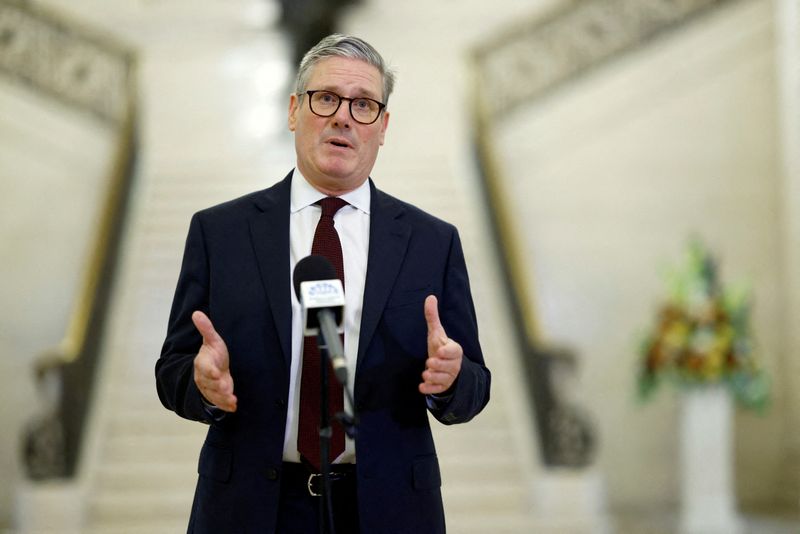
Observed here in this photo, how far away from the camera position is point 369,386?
2.30 metres

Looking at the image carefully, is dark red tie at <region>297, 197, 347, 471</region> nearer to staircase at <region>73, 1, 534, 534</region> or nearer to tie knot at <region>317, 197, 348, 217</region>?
tie knot at <region>317, 197, 348, 217</region>

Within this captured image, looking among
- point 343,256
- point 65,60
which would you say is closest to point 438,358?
point 343,256

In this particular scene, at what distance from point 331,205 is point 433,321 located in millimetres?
444

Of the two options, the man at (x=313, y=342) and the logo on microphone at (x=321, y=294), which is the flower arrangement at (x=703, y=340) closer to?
the man at (x=313, y=342)

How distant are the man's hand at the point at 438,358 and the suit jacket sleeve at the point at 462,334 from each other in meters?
0.10

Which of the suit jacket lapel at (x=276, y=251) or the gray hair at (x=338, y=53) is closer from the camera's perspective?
the suit jacket lapel at (x=276, y=251)

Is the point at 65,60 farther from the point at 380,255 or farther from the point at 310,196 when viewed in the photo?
the point at 380,255

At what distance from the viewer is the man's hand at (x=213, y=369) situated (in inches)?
81.7

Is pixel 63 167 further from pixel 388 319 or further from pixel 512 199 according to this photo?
pixel 388 319

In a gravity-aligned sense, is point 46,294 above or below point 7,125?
below

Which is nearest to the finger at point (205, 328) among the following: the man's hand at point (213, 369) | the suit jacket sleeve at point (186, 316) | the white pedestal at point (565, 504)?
the man's hand at point (213, 369)

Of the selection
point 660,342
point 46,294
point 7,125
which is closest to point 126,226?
point 46,294

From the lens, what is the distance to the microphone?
191 cm

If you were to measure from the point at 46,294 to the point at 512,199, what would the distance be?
4541mm
